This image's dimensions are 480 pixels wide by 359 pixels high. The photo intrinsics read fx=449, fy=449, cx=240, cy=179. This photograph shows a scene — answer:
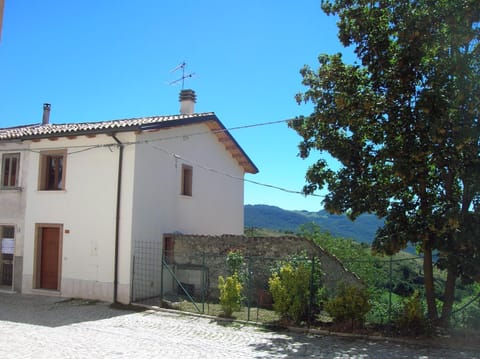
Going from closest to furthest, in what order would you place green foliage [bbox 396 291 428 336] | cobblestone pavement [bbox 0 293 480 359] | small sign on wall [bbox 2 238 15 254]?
1. cobblestone pavement [bbox 0 293 480 359]
2. green foliage [bbox 396 291 428 336]
3. small sign on wall [bbox 2 238 15 254]

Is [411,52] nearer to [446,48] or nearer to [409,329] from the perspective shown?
[446,48]

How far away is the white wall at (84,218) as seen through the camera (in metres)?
13.4

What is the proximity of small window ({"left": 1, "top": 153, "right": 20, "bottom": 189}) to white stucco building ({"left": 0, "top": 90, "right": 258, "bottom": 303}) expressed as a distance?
0.03m

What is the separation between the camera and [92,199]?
13734 mm

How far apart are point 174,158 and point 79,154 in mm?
3133

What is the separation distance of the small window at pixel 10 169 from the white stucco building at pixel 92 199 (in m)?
0.03

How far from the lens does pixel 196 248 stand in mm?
14234

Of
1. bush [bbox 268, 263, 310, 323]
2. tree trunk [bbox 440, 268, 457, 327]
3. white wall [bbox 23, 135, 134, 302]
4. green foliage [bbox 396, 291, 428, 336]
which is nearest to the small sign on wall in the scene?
white wall [bbox 23, 135, 134, 302]

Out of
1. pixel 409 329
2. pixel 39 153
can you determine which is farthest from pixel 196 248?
pixel 409 329

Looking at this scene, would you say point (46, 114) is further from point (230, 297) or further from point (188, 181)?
point (230, 297)

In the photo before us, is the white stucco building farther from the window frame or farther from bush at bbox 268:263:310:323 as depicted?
bush at bbox 268:263:310:323

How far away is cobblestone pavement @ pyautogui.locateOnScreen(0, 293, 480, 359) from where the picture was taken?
312 inches

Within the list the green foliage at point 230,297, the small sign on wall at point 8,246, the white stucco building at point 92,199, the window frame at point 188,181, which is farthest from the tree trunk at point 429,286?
the small sign on wall at point 8,246

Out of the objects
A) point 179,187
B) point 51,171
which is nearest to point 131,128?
point 179,187
